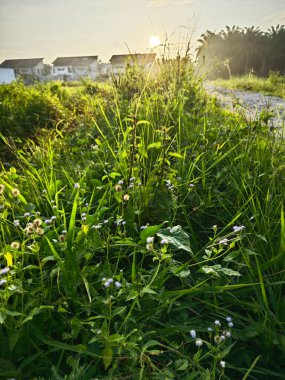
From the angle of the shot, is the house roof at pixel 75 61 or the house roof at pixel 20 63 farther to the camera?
the house roof at pixel 75 61

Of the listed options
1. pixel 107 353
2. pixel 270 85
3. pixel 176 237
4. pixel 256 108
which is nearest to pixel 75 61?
pixel 270 85

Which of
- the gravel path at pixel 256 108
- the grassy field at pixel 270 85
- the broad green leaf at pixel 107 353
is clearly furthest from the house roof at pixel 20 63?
the broad green leaf at pixel 107 353

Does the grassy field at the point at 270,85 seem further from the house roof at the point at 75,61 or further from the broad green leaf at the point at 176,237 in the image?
the house roof at the point at 75,61

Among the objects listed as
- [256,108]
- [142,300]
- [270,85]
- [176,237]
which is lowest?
[142,300]

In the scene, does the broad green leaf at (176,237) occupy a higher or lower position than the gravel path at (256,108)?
lower

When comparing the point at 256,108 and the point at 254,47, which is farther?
the point at 254,47

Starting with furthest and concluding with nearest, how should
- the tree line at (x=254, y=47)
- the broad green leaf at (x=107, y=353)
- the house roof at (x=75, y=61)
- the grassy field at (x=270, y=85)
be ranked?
the house roof at (x=75, y=61) < the tree line at (x=254, y=47) < the grassy field at (x=270, y=85) < the broad green leaf at (x=107, y=353)

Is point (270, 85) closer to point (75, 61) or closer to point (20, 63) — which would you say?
point (75, 61)

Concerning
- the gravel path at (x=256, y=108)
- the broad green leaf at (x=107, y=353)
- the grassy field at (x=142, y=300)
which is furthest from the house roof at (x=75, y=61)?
the broad green leaf at (x=107, y=353)

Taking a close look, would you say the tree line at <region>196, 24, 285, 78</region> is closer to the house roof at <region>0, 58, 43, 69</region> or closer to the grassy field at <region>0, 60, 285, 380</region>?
the grassy field at <region>0, 60, 285, 380</region>

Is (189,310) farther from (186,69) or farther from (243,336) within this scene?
(186,69)

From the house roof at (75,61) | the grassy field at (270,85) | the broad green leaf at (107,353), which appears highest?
the house roof at (75,61)

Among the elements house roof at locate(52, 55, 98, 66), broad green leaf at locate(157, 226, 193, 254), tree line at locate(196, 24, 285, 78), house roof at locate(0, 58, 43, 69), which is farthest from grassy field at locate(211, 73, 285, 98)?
house roof at locate(0, 58, 43, 69)

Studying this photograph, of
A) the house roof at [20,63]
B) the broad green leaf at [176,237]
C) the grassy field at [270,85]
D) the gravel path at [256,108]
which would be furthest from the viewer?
the house roof at [20,63]
